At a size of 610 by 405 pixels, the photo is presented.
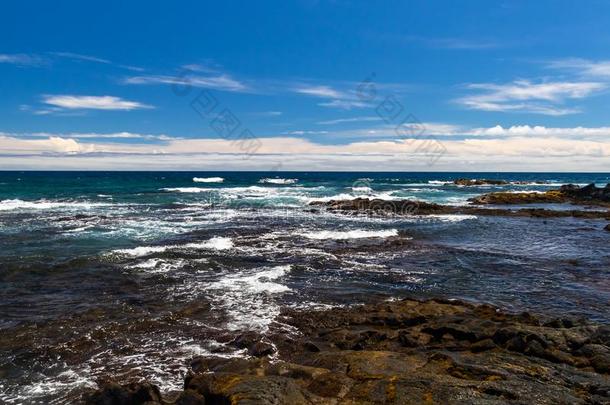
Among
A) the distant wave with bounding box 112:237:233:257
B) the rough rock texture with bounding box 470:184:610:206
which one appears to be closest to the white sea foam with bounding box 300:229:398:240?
the distant wave with bounding box 112:237:233:257

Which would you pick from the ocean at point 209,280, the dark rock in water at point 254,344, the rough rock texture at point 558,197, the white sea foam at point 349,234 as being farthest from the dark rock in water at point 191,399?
the rough rock texture at point 558,197

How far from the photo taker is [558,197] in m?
56.2

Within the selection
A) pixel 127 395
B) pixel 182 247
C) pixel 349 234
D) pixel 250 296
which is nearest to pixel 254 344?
pixel 127 395

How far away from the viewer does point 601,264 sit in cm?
1945

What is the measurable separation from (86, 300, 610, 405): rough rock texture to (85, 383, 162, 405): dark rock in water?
3cm

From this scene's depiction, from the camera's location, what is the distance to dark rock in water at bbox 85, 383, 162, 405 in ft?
23.0

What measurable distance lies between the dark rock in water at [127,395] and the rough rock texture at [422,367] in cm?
3

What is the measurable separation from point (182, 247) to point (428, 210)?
27.4 m

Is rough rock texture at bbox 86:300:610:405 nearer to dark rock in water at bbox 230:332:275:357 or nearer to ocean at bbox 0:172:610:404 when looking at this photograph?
dark rock in water at bbox 230:332:275:357

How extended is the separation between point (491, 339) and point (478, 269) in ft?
32.0

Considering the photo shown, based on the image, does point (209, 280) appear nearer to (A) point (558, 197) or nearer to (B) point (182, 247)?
(B) point (182, 247)

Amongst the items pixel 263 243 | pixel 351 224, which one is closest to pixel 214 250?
pixel 263 243

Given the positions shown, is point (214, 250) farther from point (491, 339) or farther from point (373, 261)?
point (491, 339)

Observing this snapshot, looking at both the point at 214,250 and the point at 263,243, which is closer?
the point at 214,250
